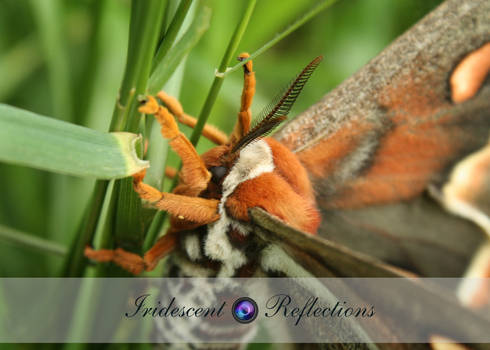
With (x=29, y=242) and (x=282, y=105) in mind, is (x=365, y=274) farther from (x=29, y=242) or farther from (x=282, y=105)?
(x=29, y=242)

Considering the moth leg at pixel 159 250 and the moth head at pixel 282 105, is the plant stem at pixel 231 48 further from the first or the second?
the moth leg at pixel 159 250

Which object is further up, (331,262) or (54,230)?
(331,262)

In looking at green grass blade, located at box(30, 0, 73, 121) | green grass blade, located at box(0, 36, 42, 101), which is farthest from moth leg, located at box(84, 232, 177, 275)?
green grass blade, located at box(0, 36, 42, 101)

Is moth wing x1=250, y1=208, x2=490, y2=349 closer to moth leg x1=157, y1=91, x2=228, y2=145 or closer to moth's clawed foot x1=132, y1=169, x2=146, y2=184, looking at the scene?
moth's clawed foot x1=132, y1=169, x2=146, y2=184

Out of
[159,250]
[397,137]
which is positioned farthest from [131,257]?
[397,137]

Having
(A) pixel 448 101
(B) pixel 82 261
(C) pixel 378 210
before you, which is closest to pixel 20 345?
(B) pixel 82 261

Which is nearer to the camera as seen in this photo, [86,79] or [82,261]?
[82,261]

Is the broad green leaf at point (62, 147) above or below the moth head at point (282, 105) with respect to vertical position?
below

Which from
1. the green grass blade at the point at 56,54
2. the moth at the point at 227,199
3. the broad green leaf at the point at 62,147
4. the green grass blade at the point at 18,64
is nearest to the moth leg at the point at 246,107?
the moth at the point at 227,199

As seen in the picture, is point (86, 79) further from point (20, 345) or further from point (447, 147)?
point (447, 147)
